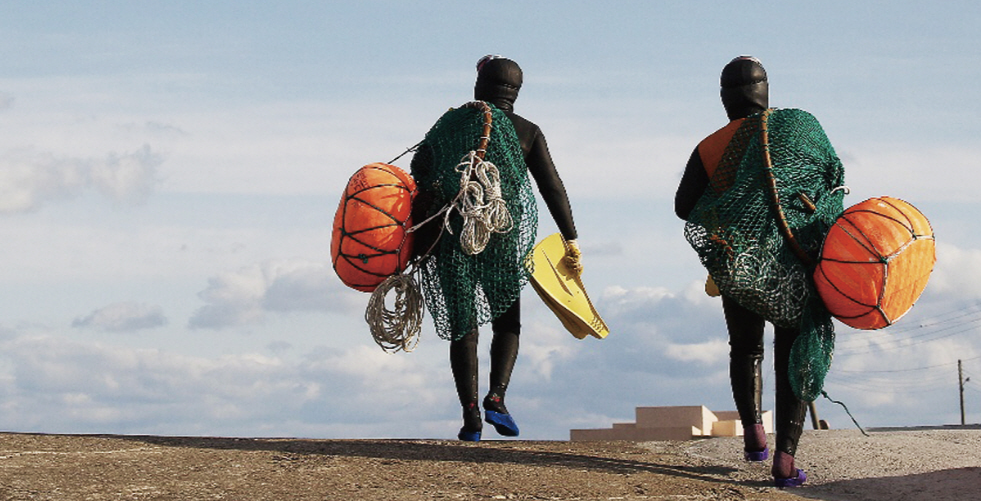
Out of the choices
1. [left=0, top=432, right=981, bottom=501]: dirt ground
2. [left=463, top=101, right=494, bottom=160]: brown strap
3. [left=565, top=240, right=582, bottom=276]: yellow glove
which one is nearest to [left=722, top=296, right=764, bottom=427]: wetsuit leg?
[left=0, top=432, right=981, bottom=501]: dirt ground

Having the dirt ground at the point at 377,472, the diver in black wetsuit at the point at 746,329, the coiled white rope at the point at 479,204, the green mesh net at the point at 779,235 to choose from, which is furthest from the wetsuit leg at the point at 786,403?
the coiled white rope at the point at 479,204

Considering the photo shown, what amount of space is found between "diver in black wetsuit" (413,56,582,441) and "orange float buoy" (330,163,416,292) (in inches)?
7.0

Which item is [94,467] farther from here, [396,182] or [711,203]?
[711,203]

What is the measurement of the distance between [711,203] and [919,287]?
4.21 feet

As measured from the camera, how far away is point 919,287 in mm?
7695

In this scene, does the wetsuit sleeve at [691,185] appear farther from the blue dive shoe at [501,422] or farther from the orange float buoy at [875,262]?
the blue dive shoe at [501,422]

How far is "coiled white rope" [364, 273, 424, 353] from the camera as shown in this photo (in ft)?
28.1

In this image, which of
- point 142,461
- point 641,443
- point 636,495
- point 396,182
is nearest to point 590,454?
point 641,443

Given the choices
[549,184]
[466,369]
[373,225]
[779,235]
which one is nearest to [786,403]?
[779,235]

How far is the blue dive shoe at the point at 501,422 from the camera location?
339 inches

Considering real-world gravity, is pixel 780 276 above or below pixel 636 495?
above

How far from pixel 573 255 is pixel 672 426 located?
10.4 feet

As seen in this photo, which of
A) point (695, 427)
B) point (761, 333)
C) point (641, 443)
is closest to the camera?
point (761, 333)

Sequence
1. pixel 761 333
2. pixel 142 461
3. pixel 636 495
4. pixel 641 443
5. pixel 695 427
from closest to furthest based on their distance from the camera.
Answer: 1. pixel 636 495
2. pixel 142 461
3. pixel 761 333
4. pixel 641 443
5. pixel 695 427
